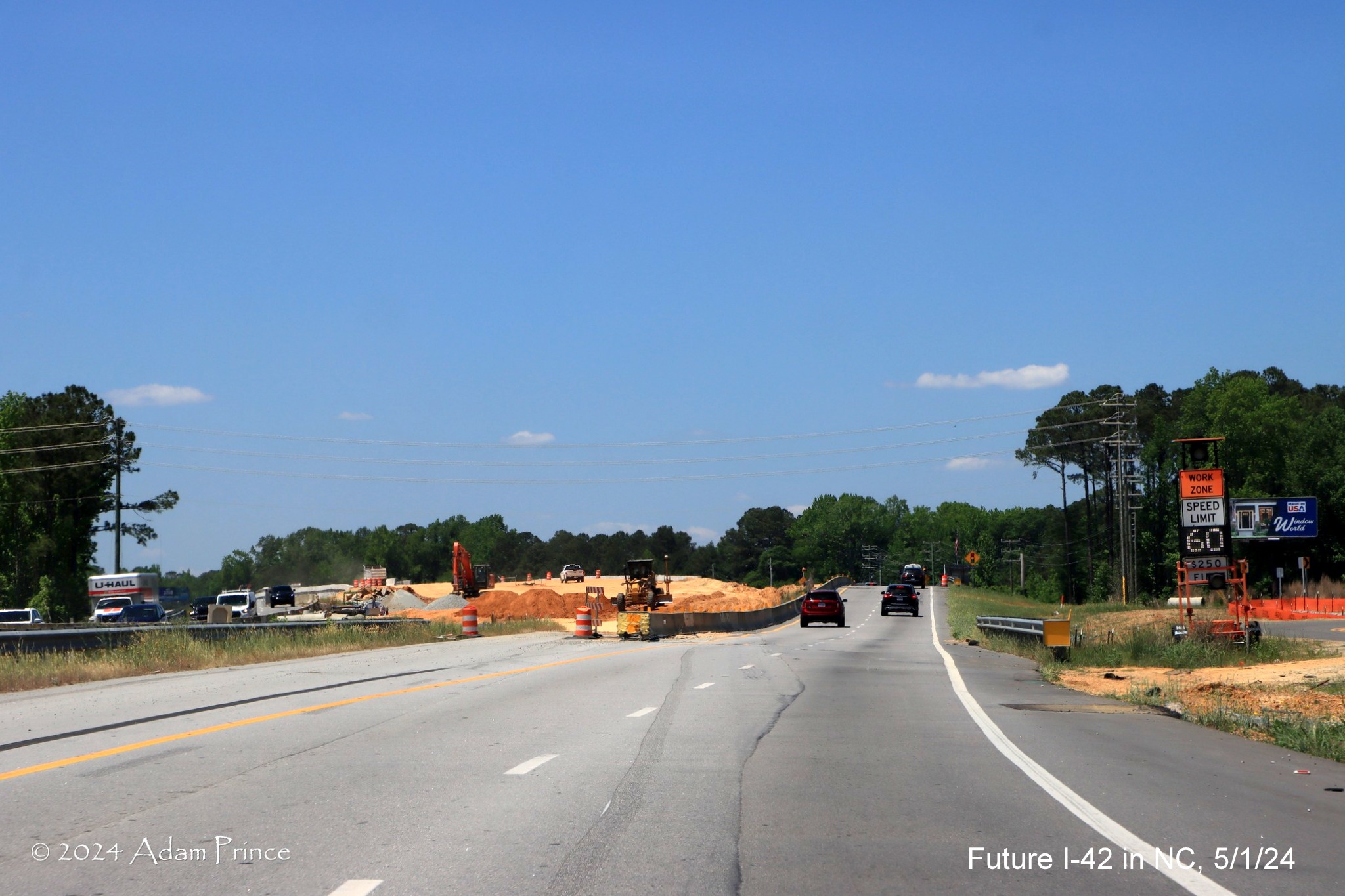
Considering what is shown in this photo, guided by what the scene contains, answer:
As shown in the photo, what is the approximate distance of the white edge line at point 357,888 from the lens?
643cm

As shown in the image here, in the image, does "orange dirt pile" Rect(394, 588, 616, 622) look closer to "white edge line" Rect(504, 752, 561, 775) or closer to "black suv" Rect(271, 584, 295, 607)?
"black suv" Rect(271, 584, 295, 607)

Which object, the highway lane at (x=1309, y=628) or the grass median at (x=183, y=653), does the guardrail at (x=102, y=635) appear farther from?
the highway lane at (x=1309, y=628)

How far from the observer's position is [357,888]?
257 inches

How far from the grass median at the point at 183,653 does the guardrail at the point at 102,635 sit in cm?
14

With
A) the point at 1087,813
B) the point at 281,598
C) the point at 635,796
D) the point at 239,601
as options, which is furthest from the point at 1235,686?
the point at 281,598

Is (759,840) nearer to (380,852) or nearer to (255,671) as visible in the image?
(380,852)

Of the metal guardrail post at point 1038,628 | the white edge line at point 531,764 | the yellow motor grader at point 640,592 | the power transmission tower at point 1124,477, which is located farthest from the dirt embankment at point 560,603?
the white edge line at point 531,764

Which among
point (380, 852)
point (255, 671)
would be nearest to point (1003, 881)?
point (380, 852)

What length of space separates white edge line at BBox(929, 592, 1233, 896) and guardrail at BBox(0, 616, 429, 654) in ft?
55.3

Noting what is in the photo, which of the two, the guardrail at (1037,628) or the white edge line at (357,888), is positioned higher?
the white edge line at (357,888)

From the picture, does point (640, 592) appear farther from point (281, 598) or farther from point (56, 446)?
point (56, 446)

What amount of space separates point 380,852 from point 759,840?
2.29 m

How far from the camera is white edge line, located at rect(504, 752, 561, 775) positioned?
10.5 meters

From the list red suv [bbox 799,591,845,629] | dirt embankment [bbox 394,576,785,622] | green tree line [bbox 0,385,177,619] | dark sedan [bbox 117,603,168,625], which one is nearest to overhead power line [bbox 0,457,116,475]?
green tree line [bbox 0,385,177,619]
